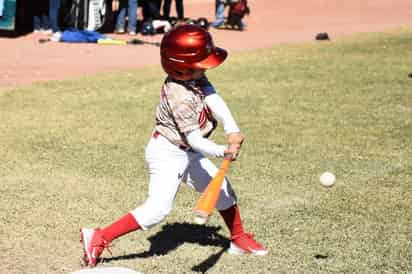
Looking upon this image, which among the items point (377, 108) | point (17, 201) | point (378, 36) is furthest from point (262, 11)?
point (17, 201)

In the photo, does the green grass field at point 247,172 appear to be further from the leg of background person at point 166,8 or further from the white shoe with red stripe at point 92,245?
the leg of background person at point 166,8

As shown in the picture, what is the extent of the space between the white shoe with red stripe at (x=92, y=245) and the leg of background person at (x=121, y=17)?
489 inches

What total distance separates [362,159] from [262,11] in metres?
13.9

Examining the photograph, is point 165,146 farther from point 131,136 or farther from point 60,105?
point 60,105

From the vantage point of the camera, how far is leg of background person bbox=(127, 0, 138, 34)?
57.3ft

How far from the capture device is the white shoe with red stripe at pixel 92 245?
5.68 meters

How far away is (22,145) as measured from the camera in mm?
8969

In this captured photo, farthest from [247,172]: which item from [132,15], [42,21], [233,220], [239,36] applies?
[42,21]

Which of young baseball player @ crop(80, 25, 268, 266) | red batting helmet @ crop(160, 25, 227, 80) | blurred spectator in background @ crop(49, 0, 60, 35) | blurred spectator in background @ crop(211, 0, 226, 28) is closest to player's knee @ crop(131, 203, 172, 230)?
young baseball player @ crop(80, 25, 268, 266)

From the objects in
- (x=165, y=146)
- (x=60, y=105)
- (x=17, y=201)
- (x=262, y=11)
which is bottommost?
(x=262, y=11)

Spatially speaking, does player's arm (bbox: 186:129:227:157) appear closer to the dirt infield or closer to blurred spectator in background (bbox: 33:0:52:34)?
the dirt infield

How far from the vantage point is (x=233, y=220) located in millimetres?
5977

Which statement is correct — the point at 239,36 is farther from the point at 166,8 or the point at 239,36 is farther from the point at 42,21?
the point at 42,21

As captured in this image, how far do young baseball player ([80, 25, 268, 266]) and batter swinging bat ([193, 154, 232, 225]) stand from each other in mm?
135
